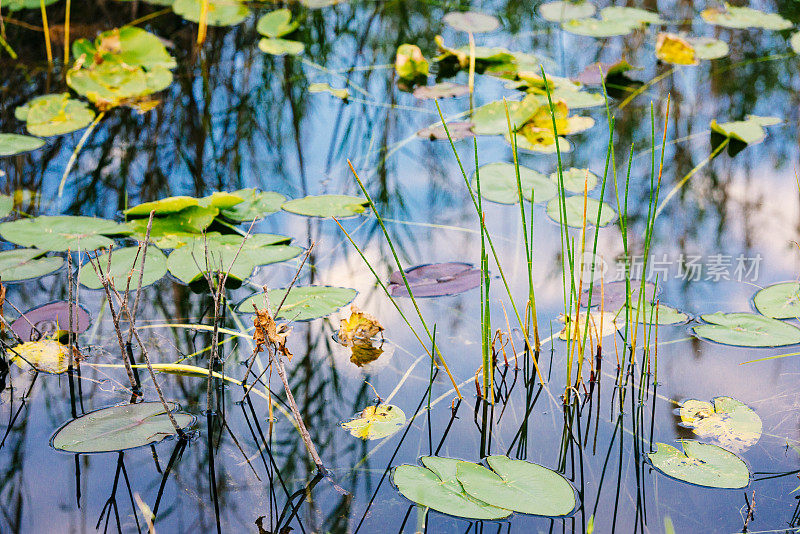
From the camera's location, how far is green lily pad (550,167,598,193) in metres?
1.90

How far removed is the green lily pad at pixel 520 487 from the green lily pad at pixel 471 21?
218 centimetres

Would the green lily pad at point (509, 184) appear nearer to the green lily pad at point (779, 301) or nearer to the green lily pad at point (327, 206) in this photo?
the green lily pad at point (327, 206)

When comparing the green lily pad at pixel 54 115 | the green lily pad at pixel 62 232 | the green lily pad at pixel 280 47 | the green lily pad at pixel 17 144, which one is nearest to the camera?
the green lily pad at pixel 62 232

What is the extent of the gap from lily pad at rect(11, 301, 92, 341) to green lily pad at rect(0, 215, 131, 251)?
200 mm

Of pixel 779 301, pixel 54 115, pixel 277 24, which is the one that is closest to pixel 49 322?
pixel 54 115

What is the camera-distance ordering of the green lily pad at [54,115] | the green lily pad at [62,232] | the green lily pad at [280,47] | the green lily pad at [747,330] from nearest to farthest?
1. the green lily pad at [747,330]
2. the green lily pad at [62,232]
3. the green lily pad at [54,115]
4. the green lily pad at [280,47]

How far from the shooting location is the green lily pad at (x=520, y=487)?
Result: 101 cm

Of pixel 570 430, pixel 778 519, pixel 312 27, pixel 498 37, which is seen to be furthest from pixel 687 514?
pixel 312 27

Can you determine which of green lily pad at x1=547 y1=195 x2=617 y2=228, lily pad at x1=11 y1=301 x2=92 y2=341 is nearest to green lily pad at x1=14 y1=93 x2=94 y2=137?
lily pad at x1=11 y1=301 x2=92 y2=341

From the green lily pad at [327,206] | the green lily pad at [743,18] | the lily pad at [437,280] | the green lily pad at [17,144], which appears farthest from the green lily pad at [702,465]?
the green lily pad at [743,18]

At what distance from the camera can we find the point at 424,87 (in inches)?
98.8

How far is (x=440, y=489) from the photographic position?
3.39ft

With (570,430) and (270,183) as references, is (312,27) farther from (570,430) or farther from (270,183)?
(570,430)

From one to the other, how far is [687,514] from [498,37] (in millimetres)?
2241
